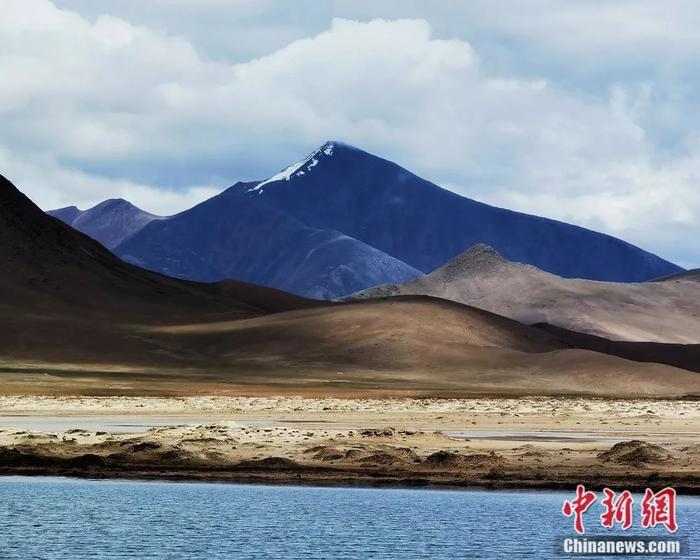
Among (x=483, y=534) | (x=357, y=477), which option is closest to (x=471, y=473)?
(x=357, y=477)

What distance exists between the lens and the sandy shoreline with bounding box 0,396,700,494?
4303 cm

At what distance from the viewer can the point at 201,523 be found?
3566 centimetres

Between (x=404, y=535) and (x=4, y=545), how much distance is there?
387 inches

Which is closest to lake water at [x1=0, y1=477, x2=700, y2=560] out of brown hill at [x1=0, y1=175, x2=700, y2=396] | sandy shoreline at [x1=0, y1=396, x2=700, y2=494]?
sandy shoreline at [x1=0, y1=396, x2=700, y2=494]

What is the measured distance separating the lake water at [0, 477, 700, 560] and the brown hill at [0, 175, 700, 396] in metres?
60.6

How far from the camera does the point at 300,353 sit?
163250 mm

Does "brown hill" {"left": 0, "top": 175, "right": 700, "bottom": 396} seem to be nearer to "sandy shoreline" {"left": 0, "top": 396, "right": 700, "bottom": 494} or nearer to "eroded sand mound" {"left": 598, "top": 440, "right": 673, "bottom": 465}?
"sandy shoreline" {"left": 0, "top": 396, "right": 700, "bottom": 494}

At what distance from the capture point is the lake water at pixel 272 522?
32031 millimetres

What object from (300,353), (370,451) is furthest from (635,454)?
(300,353)

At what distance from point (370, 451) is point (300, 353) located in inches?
4558

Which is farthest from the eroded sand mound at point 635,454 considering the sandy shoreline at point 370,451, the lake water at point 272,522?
the lake water at point 272,522

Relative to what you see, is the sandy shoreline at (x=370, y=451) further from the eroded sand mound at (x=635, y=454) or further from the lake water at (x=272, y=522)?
the lake water at (x=272, y=522)

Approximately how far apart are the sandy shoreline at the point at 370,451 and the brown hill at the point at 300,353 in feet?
128

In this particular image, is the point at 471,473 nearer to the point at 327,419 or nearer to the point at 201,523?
the point at 201,523
